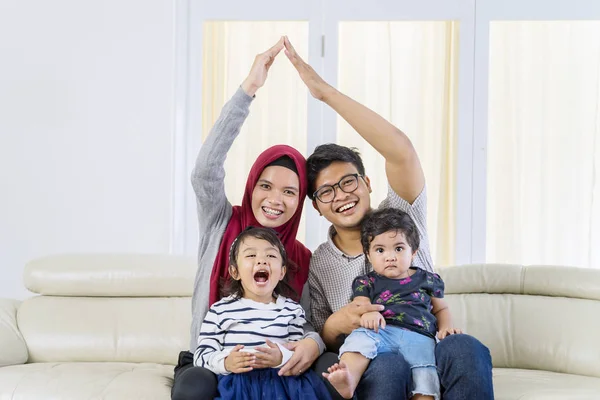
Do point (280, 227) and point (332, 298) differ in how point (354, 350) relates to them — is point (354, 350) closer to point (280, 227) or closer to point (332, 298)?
point (332, 298)

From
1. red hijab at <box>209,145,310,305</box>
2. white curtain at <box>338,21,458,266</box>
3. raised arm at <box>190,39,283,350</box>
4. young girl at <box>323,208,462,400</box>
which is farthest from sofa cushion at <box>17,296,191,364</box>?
white curtain at <box>338,21,458,266</box>

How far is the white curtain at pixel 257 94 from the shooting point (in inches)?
158

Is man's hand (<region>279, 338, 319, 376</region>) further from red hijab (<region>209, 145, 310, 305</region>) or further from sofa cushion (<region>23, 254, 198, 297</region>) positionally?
sofa cushion (<region>23, 254, 198, 297</region>)

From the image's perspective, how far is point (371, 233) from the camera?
228cm

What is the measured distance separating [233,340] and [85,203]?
1891 mm

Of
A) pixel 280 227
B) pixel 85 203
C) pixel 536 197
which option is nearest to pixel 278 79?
pixel 85 203

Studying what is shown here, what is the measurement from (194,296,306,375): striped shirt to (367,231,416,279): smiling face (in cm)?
29

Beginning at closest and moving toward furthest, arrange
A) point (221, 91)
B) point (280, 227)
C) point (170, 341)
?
point (280, 227) → point (170, 341) → point (221, 91)

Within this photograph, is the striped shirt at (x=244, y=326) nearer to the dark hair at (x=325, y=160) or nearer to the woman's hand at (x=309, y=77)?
the dark hair at (x=325, y=160)

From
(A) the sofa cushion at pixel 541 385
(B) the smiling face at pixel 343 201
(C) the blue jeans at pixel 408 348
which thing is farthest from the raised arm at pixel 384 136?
(A) the sofa cushion at pixel 541 385

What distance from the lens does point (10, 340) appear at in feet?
9.31

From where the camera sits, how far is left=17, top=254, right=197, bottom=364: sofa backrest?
2.92m

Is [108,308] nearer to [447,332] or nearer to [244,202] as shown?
[244,202]

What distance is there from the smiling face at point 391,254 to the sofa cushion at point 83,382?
2.55 feet
